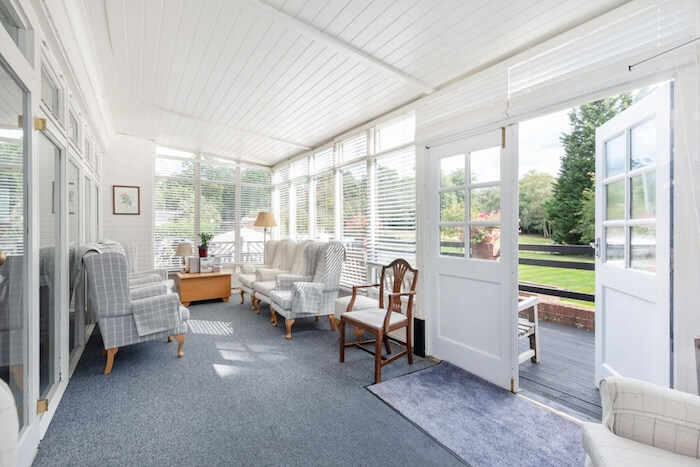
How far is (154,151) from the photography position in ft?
18.0

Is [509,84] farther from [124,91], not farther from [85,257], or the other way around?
[124,91]

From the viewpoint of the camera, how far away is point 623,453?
3.54ft

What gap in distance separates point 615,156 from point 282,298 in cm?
328

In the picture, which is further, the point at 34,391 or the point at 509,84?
the point at 509,84

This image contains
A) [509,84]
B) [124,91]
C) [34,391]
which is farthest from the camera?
[124,91]

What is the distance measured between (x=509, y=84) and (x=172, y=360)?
366 centimetres

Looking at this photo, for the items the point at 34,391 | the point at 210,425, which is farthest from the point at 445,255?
the point at 34,391

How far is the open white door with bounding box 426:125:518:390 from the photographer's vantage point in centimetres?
242

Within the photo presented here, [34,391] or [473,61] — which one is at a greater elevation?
[473,61]

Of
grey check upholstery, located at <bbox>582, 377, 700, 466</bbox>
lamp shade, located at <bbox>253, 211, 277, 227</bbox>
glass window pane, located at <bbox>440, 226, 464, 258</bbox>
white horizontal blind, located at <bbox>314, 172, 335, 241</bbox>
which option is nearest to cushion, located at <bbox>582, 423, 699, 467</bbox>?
grey check upholstery, located at <bbox>582, 377, 700, 466</bbox>

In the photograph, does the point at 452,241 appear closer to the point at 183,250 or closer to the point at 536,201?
the point at 183,250

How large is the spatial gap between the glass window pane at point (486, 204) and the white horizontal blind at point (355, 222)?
61.4 inches

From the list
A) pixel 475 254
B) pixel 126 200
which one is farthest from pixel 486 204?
A: pixel 126 200

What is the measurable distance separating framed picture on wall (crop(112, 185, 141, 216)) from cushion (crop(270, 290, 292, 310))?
10.2 ft
